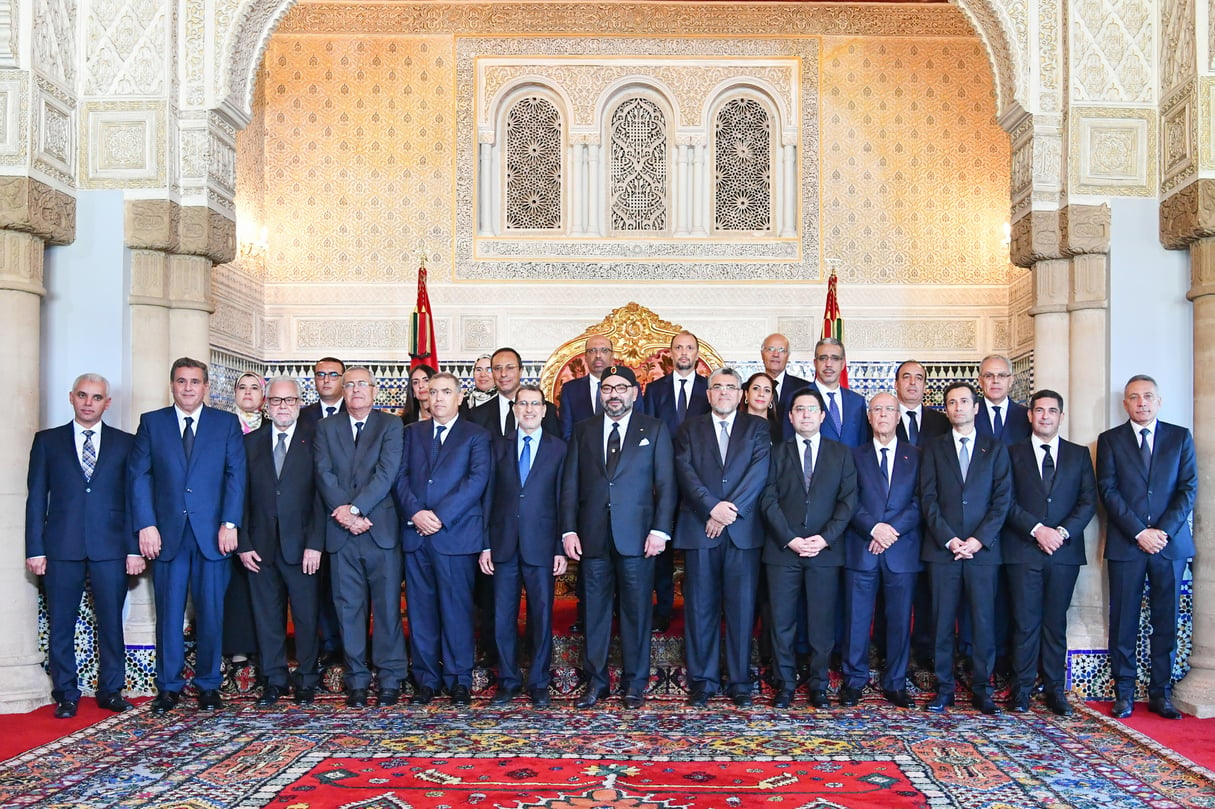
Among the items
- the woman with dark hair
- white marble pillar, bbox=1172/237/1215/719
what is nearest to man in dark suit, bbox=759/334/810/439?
the woman with dark hair

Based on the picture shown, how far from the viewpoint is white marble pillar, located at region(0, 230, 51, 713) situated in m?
5.82

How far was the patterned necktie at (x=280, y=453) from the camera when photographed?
5969 mm

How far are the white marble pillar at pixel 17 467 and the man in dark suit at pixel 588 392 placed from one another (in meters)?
2.57

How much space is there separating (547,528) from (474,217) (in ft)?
13.8

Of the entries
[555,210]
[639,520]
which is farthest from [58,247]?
[555,210]

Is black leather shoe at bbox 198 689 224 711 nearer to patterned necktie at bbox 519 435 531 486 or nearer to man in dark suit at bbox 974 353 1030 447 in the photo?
patterned necktie at bbox 519 435 531 486

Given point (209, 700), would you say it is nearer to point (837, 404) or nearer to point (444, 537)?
point (444, 537)

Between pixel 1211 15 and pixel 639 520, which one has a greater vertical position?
pixel 1211 15

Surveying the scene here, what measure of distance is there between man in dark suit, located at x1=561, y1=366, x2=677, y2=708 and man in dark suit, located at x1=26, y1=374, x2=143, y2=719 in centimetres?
201

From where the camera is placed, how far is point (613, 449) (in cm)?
581

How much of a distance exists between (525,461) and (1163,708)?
3045 mm

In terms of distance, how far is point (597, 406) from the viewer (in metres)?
6.68

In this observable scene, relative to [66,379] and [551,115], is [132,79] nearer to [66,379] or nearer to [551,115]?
[66,379]

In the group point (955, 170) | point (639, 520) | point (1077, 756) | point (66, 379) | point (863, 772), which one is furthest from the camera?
point (955, 170)
